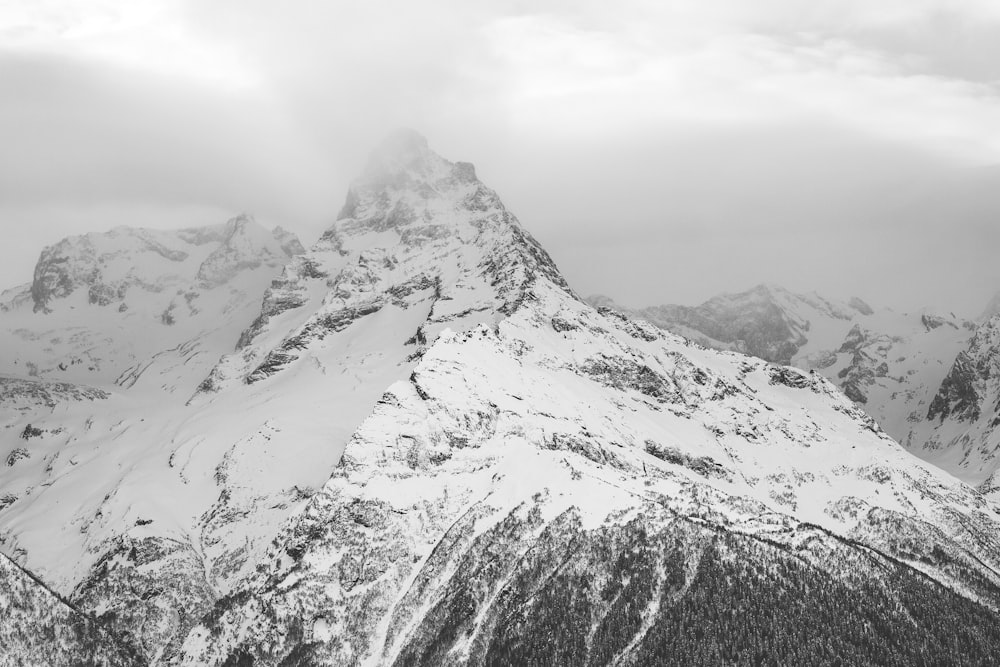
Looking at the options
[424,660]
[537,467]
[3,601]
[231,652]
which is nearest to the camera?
[3,601]

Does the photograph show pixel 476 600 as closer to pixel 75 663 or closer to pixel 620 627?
pixel 620 627

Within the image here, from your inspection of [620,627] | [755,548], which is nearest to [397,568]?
[620,627]

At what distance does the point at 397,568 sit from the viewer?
173625 millimetres

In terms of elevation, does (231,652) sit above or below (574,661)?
below

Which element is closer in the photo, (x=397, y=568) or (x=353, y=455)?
(x=397, y=568)

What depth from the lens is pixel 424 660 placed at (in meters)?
153

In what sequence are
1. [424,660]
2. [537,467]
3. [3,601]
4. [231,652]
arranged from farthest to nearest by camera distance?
[537,467] < [231,652] < [424,660] < [3,601]

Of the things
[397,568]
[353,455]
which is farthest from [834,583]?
[353,455]

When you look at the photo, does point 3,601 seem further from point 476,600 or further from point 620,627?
point 620,627

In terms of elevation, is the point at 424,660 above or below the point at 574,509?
below

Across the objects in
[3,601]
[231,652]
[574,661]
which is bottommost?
[231,652]

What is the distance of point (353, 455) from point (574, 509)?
48.5 meters

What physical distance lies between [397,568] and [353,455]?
27.2 metres

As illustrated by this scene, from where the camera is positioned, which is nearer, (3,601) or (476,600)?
(3,601)
